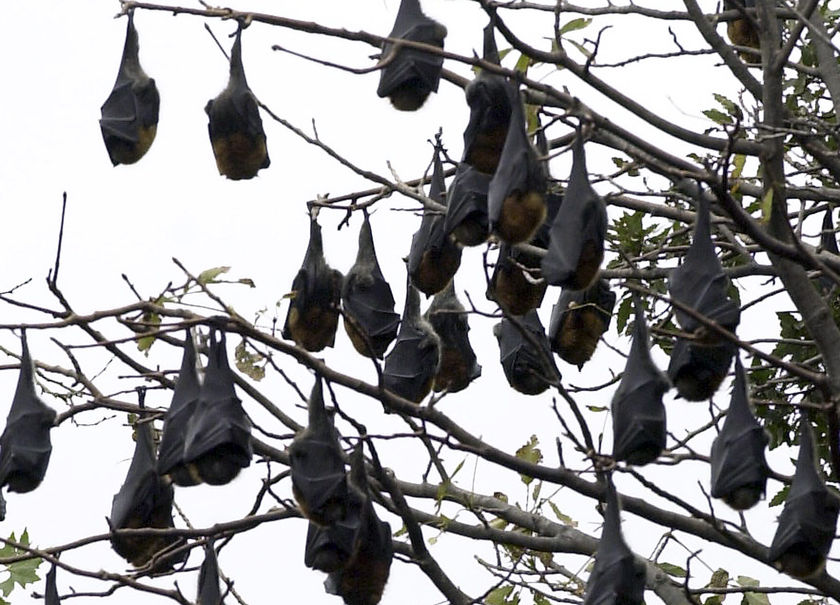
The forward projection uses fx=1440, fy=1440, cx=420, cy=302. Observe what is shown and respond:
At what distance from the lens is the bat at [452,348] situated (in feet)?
24.7

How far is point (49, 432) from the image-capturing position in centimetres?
628

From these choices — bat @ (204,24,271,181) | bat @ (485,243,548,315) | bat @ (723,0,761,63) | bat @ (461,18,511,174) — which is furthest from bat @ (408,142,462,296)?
bat @ (723,0,761,63)

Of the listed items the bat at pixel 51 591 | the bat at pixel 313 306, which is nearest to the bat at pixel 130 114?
the bat at pixel 313 306

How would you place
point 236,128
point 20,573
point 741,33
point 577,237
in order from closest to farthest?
point 577,237
point 236,128
point 741,33
point 20,573

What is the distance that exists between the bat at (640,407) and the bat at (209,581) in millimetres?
1882

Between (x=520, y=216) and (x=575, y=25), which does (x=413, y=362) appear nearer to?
(x=575, y=25)

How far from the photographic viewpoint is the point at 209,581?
6.16m

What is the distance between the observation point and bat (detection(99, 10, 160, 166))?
6801mm

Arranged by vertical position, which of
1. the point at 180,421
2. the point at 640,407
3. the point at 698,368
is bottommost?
the point at 640,407

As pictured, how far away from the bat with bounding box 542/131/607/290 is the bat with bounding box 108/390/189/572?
2.13 metres

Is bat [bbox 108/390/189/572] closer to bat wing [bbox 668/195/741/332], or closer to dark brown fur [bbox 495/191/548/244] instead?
dark brown fur [bbox 495/191/548/244]

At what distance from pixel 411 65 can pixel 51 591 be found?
2791 mm

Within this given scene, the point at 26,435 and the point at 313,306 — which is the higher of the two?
the point at 313,306

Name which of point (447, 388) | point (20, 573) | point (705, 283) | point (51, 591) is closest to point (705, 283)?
point (705, 283)
